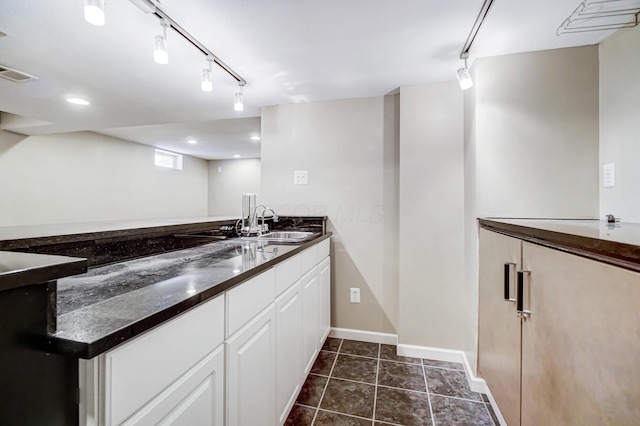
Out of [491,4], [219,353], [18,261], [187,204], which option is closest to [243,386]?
[219,353]

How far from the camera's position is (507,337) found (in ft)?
4.25

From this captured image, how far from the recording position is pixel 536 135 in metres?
1.66

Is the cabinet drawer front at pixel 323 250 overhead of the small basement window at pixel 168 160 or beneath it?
beneath

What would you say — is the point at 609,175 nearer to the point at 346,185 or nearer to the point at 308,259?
the point at 346,185

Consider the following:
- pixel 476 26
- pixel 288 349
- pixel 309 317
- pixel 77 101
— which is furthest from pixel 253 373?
pixel 77 101

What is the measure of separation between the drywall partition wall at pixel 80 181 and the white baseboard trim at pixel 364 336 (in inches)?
178

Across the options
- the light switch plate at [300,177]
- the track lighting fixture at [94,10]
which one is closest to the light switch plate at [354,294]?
the light switch plate at [300,177]

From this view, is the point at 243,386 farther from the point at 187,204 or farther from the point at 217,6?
the point at 187,204

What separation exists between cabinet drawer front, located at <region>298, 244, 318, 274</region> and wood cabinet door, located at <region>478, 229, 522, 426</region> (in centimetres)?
104

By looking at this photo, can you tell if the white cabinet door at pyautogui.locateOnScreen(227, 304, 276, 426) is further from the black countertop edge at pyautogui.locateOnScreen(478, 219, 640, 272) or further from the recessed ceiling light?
the recessed ceiling light

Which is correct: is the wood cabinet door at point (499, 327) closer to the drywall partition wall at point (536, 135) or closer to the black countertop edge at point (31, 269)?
the drywall partition wall at point (536, 135)

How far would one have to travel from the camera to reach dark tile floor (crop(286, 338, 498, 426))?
4.79ft

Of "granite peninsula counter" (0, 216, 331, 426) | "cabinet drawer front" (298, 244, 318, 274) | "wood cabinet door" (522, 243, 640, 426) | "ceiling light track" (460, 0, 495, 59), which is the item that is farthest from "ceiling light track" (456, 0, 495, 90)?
"granite peninsula counter" (0, 216, 331, 426)

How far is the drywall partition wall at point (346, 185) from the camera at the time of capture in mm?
2342
